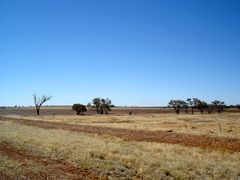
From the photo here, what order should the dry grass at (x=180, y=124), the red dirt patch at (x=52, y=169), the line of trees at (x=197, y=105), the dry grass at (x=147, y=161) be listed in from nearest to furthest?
the red dirt patch at (x=52, y=169) → the dry grass at (x=147, y=161) → the dry grass at (x=180, y=124) → the line of trees at (x=197, y=105)

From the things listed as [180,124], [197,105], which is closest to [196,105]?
[197,105]

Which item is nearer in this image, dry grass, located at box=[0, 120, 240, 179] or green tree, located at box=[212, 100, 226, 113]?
dry grass, located at box=[0, 120, 240, 179]

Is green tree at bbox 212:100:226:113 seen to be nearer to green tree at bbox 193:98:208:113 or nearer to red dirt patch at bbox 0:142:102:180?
green tree at bbox 193:98:208:113

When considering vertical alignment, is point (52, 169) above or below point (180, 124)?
below

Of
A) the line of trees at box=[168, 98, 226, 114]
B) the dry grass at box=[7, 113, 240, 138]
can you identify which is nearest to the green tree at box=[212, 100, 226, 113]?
the line of trees at box=[168, 98, 226, 114]

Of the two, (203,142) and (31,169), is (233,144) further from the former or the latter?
(31,169)

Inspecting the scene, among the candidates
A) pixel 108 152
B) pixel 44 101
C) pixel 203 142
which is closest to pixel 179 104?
pixel 44 101

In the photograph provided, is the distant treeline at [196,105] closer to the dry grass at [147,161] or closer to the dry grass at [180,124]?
the dry grass at [180,124]

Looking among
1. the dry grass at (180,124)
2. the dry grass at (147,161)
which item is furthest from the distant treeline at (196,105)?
the dry grass at (147,161)

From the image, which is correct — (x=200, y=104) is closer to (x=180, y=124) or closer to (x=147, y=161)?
(x=180, y=124)

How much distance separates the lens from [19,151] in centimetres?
2119

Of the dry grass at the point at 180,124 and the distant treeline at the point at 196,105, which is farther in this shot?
the distant treeline at the point at 196,105

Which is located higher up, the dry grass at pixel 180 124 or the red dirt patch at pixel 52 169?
the dry grass at pixel 180 124

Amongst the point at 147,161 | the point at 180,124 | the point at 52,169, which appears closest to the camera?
the point at 52,169
